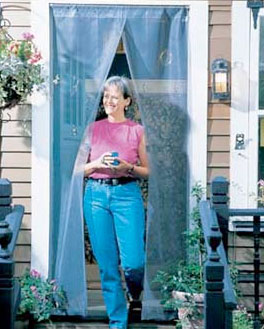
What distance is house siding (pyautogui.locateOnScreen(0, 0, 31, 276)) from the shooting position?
14.3 feet

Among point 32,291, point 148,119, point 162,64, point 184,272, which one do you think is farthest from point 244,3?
point 32,291

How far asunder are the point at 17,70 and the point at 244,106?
140cm

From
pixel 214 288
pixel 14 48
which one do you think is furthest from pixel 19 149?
pixel 214 288

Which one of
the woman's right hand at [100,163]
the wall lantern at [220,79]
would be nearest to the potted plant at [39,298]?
the woman's right hand at [100,163]

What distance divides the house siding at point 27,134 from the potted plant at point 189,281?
280 millimetres

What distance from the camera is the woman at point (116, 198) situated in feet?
13.9

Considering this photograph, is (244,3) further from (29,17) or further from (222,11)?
(29,17)

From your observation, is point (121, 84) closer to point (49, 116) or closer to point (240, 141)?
point (49, 116)

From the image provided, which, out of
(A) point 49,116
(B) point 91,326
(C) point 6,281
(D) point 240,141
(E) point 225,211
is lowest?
(B) point 91,326

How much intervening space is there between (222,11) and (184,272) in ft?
5.32

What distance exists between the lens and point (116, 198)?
13.9 feet

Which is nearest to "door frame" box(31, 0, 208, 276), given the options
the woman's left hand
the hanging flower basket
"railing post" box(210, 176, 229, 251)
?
the hanging flower basket

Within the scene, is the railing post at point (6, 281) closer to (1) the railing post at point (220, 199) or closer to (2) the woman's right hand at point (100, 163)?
(1) the railing post at point (220, 199)

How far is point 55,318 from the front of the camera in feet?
14.1
